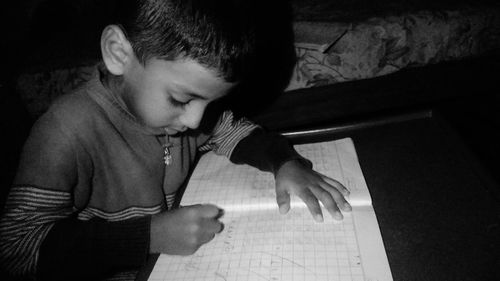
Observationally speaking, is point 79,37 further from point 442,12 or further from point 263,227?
point 442,12

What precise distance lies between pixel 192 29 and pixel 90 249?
425mm

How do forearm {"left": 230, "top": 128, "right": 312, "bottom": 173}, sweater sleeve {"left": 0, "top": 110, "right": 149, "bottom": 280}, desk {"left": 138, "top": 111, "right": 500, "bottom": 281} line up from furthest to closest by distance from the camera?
1. forearm {"left": 230, "top": 128, "right": 312, "bottom": 173}
2. sweater sleeve {"left": 0, "top": 110, "right": 149, "bottom": 280}
3. desk {"left": 138, "top": 111, "right": 500, "bottom": 281}

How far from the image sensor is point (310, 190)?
700 mm

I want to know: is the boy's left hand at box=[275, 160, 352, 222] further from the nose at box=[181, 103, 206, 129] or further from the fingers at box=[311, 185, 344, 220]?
the nose at box=[181, 103, 206, 129]

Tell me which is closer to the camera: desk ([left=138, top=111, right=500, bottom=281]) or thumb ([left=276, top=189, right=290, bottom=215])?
desk ([left=138, top=111, right=500, bottom=281])

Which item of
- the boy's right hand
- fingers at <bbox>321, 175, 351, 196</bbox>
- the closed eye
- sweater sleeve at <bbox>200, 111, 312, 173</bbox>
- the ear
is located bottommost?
sweater sleeve at <bbox>200, 111, 312, 173</bbox>

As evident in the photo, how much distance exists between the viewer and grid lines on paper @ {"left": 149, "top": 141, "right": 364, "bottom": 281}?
0.52 metres

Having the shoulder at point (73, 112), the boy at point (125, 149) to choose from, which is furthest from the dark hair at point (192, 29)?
the shoulder at point (73, 112)

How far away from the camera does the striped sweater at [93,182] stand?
0.61m

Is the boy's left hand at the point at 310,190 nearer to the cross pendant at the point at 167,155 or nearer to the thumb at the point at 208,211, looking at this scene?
the thumb at the point at 208,211

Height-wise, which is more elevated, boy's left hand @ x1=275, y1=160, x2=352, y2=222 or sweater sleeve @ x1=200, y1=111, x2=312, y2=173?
boy's left hand @ x1=275, y1=160, x2=352, y2=222

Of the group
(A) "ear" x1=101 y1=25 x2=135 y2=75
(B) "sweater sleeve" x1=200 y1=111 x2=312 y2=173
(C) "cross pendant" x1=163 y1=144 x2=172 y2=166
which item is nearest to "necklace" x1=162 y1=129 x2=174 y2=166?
(C) "cross pendant" x1=163 y1=144 x2=172 y2=166

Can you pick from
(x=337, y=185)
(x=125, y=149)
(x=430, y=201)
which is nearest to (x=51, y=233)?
(x=125, y=149)

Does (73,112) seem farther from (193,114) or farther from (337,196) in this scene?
(337,196)
